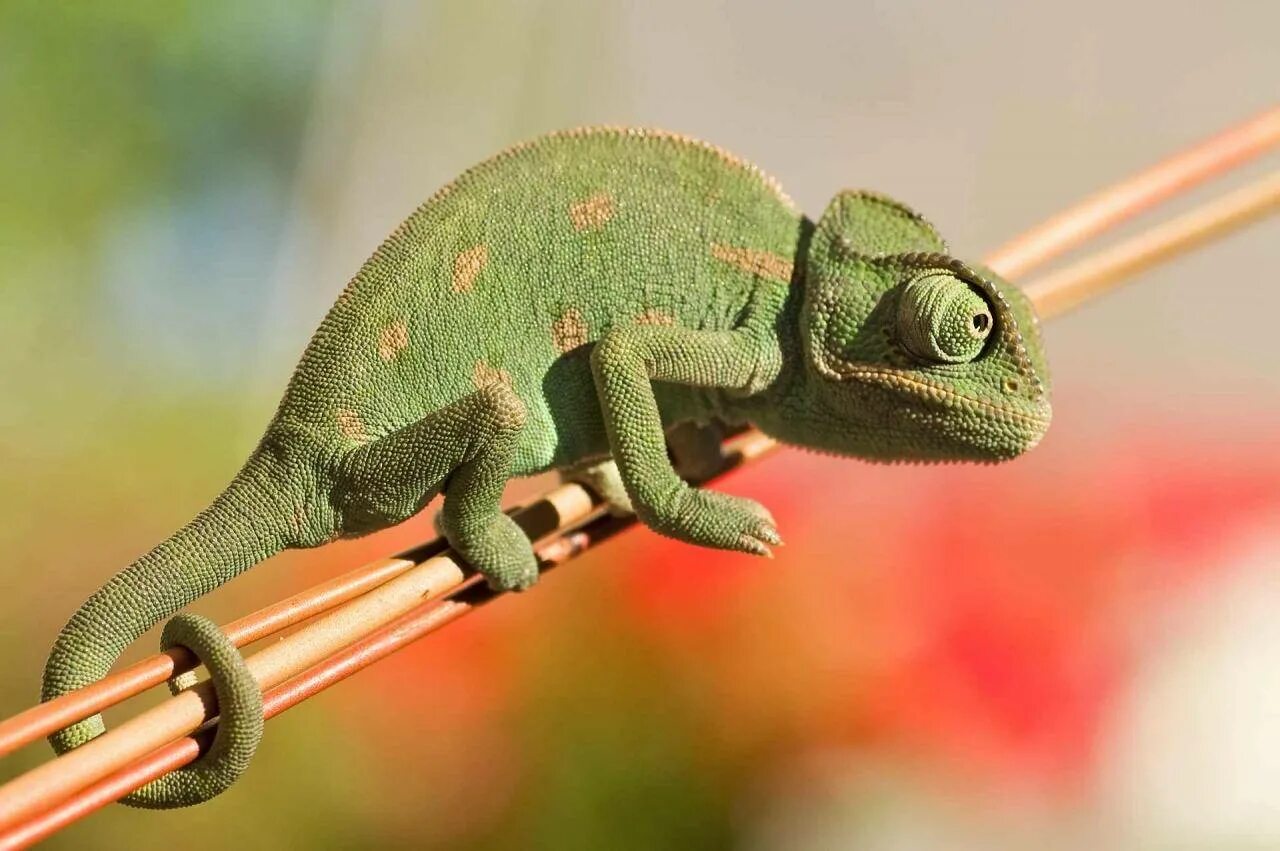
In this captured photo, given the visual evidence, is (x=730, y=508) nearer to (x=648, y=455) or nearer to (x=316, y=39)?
(x=648, y=455)

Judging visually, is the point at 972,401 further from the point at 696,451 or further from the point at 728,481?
the point at 728,481

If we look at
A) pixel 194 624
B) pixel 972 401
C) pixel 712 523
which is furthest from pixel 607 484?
pixel 194 624

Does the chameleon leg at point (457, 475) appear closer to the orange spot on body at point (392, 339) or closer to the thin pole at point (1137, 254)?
the orange spot on body at point (392, 339)

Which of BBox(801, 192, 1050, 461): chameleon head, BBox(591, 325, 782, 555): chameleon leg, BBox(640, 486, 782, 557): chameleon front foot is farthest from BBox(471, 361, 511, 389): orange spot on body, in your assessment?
BBox(801, 192, 1050, 461): chameleon head

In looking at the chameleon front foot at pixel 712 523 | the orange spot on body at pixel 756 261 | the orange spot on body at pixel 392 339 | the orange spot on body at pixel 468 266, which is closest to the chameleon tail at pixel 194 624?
the orange spot on body at pixel 392 339

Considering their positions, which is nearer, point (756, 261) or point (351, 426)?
point (351, 426)
